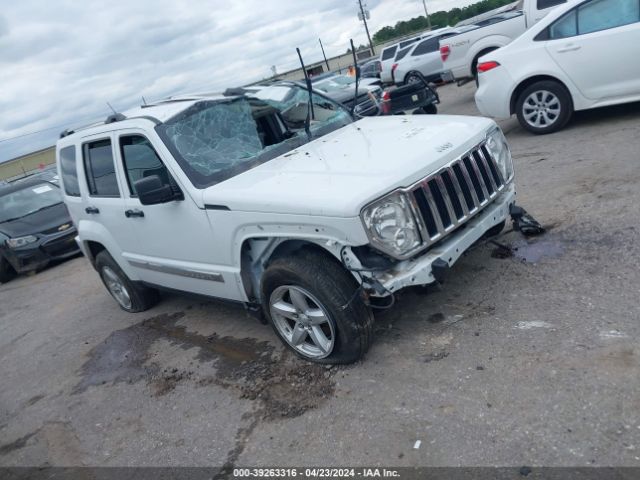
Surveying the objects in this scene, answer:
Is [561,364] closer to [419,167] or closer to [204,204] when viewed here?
[419,167]

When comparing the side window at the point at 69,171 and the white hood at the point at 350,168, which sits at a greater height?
the side window at the point at 69,171

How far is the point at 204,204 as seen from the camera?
3803 millimetres

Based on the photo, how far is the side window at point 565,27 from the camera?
22.7 feet

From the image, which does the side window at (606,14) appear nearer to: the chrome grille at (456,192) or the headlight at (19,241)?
the chrome grille at (456,192)

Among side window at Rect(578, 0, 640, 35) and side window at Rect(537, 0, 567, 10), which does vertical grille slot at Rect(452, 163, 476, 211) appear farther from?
side window at Rect(537, 0, 567, 10)

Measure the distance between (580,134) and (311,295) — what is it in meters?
5.41

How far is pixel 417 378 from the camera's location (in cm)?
328

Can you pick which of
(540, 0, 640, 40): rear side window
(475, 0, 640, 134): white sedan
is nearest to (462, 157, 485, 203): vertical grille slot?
(475, 0, 640, 134): white sedan

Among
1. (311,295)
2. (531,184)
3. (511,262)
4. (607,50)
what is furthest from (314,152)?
(607,50)

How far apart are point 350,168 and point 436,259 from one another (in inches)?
31.7

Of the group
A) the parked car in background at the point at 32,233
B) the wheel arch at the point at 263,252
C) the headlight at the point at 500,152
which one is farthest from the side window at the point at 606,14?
the parked car in background at the point at 32,233

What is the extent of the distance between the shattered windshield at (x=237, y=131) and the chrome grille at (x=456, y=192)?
1429 mm

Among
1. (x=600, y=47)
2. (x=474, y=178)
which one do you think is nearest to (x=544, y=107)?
(x=600, y=47)

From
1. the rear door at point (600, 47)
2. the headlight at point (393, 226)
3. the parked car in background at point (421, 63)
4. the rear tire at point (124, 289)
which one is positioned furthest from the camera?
the parked car in background at point (421, 63)
